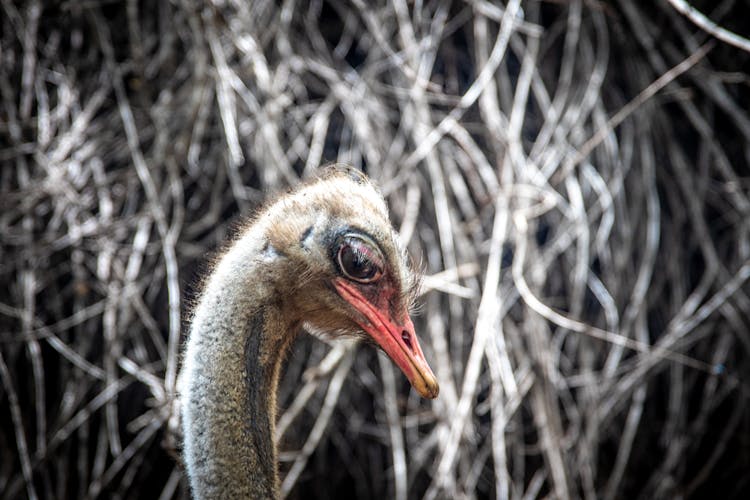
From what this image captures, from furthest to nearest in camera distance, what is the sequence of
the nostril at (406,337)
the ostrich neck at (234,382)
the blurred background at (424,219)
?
1. the blurred background at (424,219)
2. the nostril at (406,337)
3. the ostrich neck at (234,382)

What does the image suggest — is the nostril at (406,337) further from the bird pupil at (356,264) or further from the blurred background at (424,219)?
the blurred background at (424,219)

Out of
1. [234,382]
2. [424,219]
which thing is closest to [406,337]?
[234,382]

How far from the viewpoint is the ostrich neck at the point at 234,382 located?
1.06 metres

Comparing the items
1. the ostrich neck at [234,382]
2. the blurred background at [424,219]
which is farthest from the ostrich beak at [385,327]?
the blurred background at [424,219]

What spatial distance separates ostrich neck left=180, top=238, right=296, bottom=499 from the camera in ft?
3.49

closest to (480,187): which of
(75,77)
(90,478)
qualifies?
(75,77)

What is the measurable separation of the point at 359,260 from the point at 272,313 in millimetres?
154

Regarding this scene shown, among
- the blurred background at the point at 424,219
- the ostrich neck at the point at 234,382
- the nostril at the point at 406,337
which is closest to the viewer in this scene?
the ostrich neck at the point at 234,382

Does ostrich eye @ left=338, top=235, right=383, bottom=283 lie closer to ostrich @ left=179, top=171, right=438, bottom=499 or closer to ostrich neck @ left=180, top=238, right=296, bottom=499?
ostrich @ left=179, top=171, right=438, bottom=499

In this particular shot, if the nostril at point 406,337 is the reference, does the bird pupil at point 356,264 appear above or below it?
above

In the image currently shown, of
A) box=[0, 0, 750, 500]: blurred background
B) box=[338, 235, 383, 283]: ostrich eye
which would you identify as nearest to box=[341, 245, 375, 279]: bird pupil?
box=[338, 235, 383, 283]: ostrich eye

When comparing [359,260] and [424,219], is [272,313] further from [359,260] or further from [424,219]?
[424,219]

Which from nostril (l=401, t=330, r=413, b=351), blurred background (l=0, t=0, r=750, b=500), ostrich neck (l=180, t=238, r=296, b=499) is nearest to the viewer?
ostrich neck (l=180, t=238, r=296, b=499)

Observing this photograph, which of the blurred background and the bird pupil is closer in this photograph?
the bird pupil
